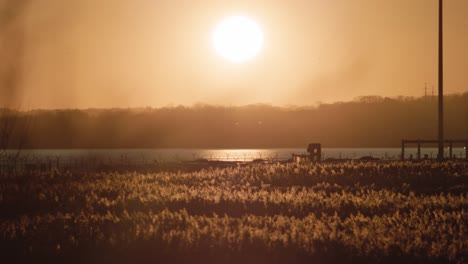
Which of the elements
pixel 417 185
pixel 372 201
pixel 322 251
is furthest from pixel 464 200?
pixel 322 251

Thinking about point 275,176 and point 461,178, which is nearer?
point 461,178

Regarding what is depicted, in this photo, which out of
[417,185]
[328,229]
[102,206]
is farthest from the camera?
[417,185]

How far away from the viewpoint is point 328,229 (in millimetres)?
20672

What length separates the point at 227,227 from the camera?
20.0 metres

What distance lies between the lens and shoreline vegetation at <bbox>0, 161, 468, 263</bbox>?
17156 mm

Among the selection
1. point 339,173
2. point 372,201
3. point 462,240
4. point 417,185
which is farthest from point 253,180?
point 462,240

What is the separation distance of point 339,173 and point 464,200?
48.0 feet

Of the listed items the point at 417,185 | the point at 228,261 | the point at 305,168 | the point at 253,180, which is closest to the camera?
the point at 228,261

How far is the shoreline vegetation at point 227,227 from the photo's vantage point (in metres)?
17.2

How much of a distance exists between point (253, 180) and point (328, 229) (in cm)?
2014

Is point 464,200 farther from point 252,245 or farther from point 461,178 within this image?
point 252,245

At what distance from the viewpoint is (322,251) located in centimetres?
1722

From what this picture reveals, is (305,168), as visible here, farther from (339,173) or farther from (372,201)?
(372,201)

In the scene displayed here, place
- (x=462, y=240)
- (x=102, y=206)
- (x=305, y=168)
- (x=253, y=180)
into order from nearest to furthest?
(x=462, y=240)
(x=102, y=206)
(x=253, y=180)
(x=305, y=168)
